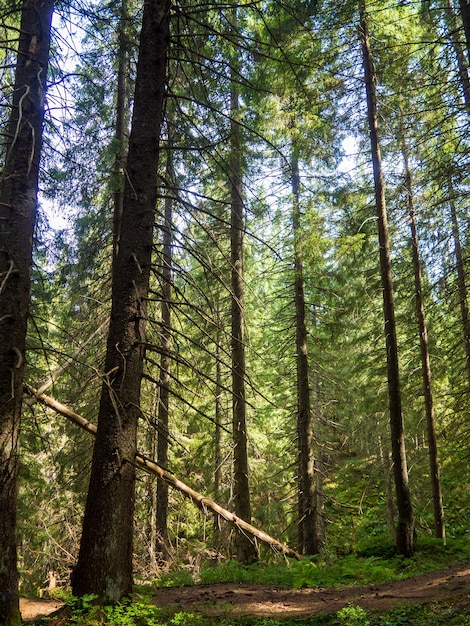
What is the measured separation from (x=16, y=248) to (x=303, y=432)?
32.9 ft

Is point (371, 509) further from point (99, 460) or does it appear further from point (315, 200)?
point (99, 460)

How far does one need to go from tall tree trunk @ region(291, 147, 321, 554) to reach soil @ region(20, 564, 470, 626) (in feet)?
18.0

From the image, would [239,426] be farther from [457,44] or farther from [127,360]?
[457,44]

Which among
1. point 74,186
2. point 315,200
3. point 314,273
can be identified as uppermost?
point 315,200

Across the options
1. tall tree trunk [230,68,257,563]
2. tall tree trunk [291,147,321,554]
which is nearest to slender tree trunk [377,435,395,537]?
tall tree trunk [291,147,321,554]

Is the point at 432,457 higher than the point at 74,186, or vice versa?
the point at 74,186

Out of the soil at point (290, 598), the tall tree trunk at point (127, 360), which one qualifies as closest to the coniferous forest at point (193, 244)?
the tall tree trunk at point (127, 360)

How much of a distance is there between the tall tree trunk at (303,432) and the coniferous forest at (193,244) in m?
0.06

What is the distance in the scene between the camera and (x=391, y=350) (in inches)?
418

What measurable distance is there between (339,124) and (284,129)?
77.9 inches

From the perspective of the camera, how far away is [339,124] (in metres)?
12.3

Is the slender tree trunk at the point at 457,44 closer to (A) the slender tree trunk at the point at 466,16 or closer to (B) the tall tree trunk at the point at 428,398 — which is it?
(A) the slender tree trunk at the point at 466,16

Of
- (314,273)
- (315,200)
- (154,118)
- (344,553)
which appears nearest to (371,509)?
(344,553)

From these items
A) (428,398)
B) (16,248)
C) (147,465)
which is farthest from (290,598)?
(428,398)
